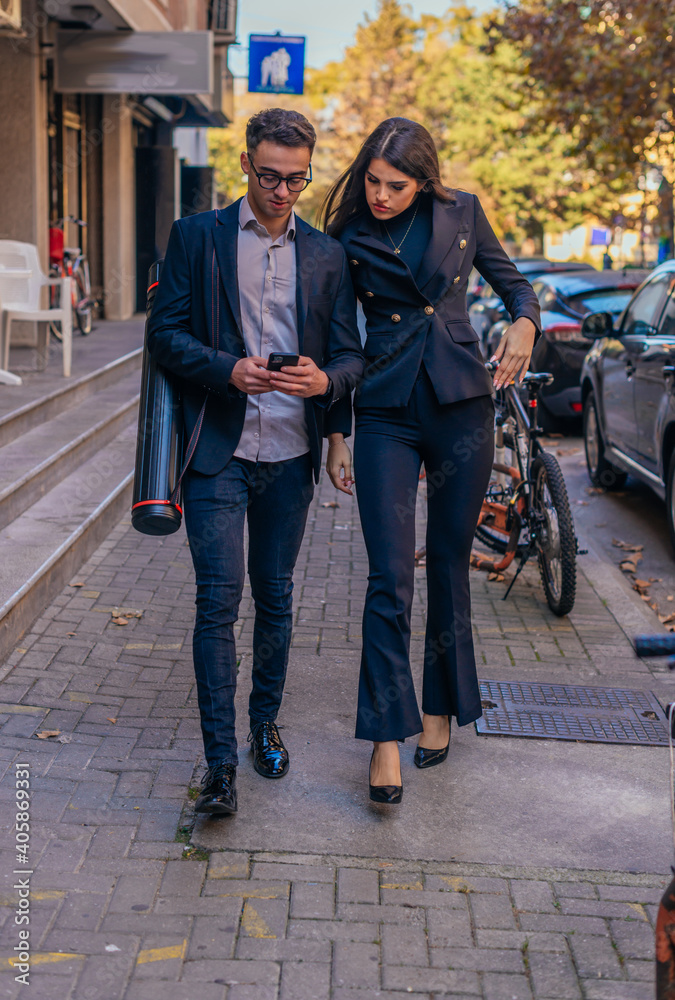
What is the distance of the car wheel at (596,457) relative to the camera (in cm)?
927

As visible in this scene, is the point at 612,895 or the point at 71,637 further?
the point at 71,637

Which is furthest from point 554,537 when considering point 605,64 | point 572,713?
point 605,64

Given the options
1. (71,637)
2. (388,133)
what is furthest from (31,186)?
(388,133)

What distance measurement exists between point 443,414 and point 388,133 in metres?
0.91

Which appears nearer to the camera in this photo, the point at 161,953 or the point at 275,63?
the point at 161,953

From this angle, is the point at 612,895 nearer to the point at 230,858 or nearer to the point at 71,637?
the point at 230,858

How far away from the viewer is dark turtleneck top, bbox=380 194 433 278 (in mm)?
3605

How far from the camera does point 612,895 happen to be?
3.18 m

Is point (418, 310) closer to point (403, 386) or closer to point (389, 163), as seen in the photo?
point (403, 386)

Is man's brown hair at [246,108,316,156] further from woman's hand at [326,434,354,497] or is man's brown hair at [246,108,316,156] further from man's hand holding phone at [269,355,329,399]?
woman's hand at [326,434,354,497]

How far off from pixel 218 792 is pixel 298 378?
4.24 ft

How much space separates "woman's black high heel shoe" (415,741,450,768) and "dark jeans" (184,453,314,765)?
76 cm

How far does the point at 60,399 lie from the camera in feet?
28.9

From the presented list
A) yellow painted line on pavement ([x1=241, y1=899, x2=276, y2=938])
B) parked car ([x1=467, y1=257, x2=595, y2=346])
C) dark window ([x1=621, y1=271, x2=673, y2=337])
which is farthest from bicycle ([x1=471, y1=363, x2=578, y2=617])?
parked car ([x1=467, y1=257, x2=595, y2=346])
